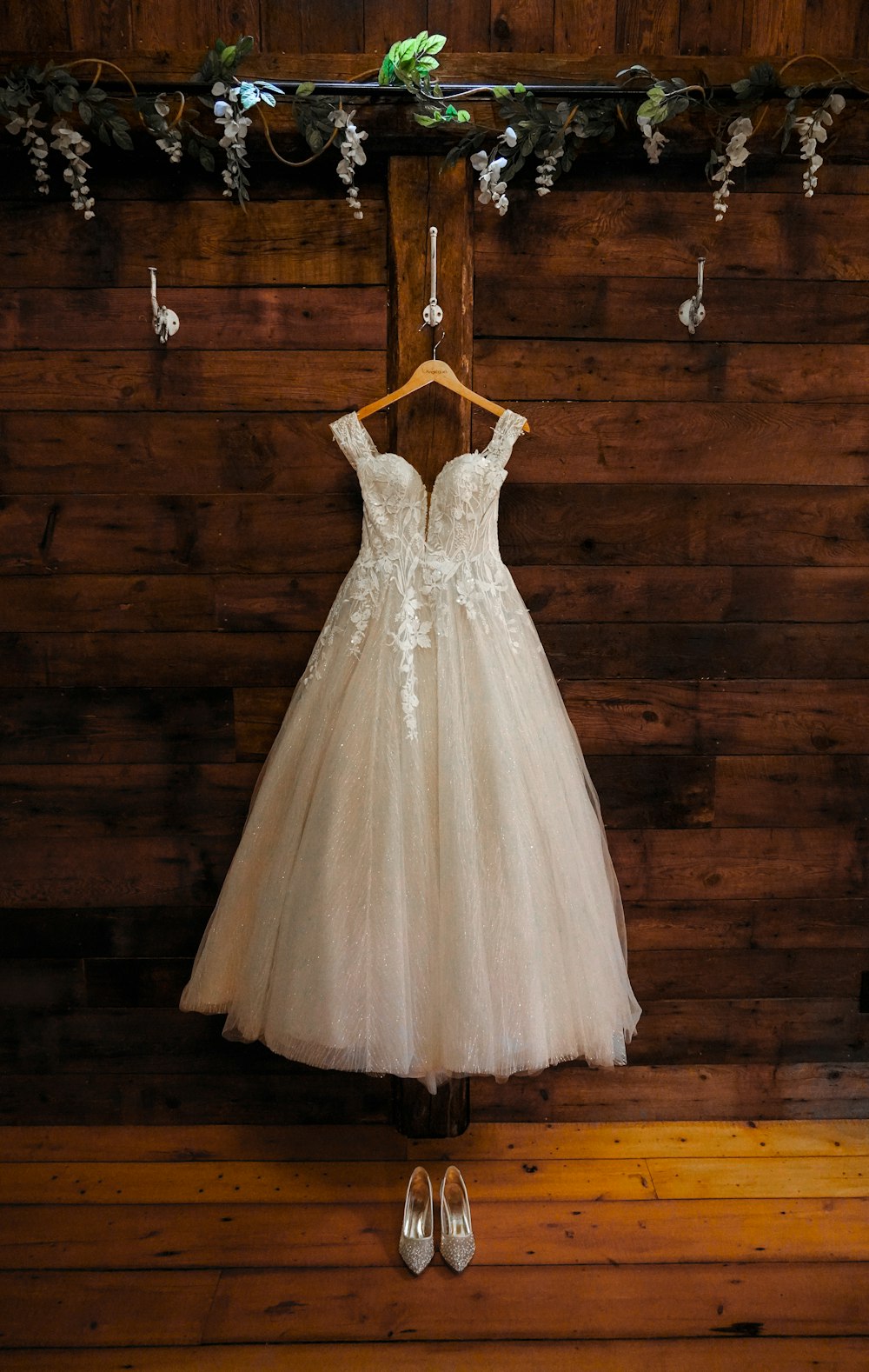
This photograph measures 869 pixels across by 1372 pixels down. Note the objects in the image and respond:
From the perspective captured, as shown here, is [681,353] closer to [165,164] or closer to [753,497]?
[753,497]

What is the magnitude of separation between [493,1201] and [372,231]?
1999mm

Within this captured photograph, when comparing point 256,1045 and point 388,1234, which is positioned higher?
point 256,1045

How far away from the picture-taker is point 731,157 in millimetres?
1570

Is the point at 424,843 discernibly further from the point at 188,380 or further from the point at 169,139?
the point at 169,139

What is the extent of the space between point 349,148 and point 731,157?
0.72 metres

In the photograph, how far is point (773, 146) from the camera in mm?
1653

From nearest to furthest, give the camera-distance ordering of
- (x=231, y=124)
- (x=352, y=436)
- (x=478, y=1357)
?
(x=478, y=1357) < (x=231, y=124) < (x=352, y=436)

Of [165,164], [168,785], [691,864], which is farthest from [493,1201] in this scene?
[165,164]

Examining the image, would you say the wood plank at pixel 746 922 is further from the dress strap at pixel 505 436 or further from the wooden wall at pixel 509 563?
the dress strap at pixel 505 436

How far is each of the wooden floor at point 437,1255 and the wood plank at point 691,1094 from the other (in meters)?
0.03

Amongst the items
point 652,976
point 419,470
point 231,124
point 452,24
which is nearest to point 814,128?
point 452,24

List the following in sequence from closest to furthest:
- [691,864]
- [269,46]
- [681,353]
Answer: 1. [269,46]
2. [681,353]
3. [691,864]

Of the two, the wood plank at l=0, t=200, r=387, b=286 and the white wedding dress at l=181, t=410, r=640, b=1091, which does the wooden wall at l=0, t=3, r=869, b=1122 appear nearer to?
the wood plank at l=0, t=200, r=387, b=286

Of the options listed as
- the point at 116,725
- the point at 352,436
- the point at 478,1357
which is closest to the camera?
the point at 478,1357
